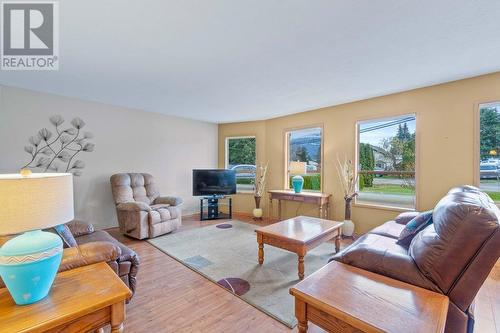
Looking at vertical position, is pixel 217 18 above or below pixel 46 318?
above

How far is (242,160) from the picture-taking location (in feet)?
19.6

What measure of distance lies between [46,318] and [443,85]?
4.68m

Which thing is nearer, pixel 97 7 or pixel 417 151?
pixel 97 7

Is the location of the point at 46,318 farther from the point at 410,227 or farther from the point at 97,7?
the point at 410,227

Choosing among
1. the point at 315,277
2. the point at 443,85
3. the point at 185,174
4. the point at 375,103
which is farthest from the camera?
the point at 185,174

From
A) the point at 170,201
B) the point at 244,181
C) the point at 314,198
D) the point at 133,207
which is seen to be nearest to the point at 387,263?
the point at 314,198

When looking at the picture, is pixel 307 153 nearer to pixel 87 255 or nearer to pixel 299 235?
pixel 299 235

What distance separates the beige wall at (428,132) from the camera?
10.00ft

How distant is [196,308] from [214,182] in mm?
3385

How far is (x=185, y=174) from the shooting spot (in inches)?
220

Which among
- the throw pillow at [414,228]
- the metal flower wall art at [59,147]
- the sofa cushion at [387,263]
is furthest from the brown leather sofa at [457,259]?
the metal flower wall art at [59,147]

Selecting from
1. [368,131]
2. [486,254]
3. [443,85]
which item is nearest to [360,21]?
[486,254]

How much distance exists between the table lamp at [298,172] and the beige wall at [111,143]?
7.62ft

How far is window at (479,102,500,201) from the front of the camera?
2959mm
